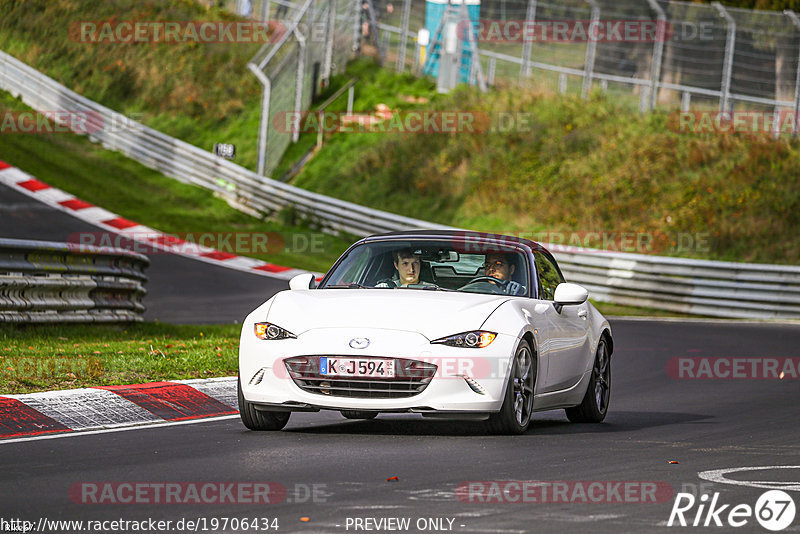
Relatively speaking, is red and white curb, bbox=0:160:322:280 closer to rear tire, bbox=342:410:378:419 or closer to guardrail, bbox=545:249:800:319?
guardrail, bbox=545:249:800:319

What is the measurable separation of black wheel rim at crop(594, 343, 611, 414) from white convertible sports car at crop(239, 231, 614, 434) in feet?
2.78

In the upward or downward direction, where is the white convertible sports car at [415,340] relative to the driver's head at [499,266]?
downward

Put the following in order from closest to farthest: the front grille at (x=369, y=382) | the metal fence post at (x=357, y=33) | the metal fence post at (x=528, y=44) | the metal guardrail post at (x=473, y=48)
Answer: the front grille at (x=369, y=382) → the metal fence post at (x=528, y=44) → the metal guardrail post at (x=473, y=48) → the metal fence post at (x=357, y=33)

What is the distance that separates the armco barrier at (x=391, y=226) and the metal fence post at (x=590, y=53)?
589cm

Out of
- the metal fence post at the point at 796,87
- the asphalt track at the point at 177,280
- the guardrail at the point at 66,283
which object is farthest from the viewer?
the metal fence post at the point at 796,87

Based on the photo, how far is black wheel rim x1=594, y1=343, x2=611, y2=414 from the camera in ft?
36.1

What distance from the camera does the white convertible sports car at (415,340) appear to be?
8.78m

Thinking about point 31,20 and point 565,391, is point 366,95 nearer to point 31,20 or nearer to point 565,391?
point 31,20

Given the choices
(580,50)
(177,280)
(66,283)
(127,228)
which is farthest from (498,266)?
(580,50)

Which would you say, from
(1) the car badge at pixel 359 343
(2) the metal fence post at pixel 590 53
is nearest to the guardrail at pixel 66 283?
(1) the car badge at pixel 359 343

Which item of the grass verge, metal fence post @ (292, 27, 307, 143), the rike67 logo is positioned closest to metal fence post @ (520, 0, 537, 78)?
metal fence post @ (292, 27, 307, 143)

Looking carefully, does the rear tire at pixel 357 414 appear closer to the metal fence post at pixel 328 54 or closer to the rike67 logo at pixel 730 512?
the rike67 logo at pixel 730 512

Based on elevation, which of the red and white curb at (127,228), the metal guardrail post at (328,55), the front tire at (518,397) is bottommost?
the red and white curb at (127,228)

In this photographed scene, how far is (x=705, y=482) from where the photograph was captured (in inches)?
285
